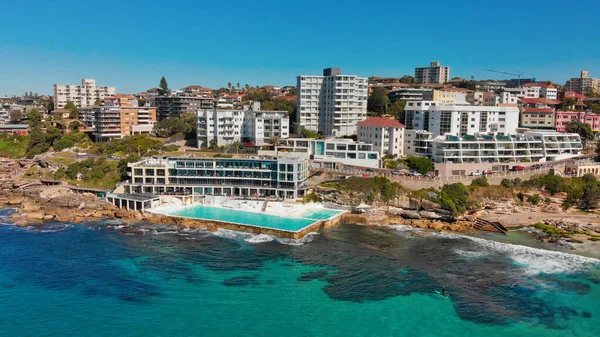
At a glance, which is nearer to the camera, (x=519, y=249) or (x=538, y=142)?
(x=519, y=249)

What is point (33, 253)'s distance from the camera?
133 ft

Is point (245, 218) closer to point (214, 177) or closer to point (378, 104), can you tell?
point (214, 177)

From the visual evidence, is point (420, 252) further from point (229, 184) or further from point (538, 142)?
point (538, 142)

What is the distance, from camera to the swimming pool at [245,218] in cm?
4759

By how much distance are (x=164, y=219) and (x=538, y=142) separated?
5683cm

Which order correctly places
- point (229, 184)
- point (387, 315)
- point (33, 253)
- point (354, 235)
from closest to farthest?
1. point (387, 315)
2. point (33, 253)
3. point (354, 235)
4. point (229, 184)

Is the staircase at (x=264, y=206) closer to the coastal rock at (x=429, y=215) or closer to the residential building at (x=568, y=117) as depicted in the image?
the coastal rock at (x=429, y=215)

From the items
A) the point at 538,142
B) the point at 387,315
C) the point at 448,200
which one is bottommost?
the point at 387,315

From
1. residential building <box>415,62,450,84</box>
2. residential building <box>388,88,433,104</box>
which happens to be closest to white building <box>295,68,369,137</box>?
residential building <box>388,88,433,104</box>

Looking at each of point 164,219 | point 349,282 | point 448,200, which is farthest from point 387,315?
point 164,219

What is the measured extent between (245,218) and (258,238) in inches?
235

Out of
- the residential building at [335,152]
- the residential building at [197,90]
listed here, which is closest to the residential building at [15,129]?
the residential building at [197,90]

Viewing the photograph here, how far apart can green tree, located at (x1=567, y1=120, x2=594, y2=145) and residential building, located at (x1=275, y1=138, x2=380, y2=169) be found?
39184 mm

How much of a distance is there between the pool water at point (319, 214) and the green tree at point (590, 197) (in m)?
30.4
